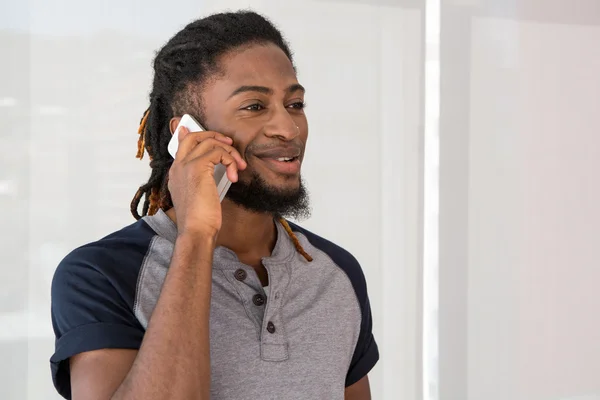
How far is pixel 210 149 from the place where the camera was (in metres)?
1.33

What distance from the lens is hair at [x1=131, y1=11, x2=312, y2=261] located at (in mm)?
1510

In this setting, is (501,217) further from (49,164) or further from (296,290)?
(296,290)

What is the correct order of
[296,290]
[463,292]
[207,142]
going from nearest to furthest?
[207,142]
[296,290]
[463,292]

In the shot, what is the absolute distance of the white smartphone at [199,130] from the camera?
138 cm

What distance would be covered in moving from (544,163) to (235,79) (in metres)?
2.44

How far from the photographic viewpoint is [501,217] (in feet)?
11.4

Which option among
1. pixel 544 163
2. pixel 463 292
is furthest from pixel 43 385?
pixel 544 163

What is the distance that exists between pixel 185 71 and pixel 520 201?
7.71ft

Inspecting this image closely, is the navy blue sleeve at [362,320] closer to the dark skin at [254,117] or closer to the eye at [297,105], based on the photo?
the dark skin at [254,117]

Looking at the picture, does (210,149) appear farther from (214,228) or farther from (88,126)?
(88,126)

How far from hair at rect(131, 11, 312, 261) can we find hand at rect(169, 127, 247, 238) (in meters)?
0.18

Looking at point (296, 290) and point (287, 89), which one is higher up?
point (287, 89)

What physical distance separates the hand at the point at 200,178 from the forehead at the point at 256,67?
0.15 m

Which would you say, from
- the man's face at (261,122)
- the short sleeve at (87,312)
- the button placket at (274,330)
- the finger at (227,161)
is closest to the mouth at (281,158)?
the man's face at (261,122)
